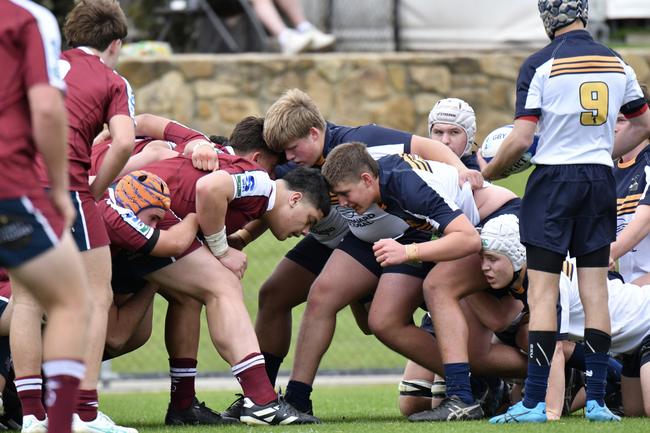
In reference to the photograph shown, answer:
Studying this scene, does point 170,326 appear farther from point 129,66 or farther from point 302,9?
point 302,9

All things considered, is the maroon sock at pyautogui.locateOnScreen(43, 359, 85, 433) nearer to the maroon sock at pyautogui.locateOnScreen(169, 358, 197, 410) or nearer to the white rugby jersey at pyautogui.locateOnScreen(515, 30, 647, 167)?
the maroon sock at pyautogui.locateOnScreen(169, 358, 197, 410)

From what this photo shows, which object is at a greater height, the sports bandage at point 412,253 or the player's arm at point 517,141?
the player's arm at point 517,141

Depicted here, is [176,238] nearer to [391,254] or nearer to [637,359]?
[391,254]

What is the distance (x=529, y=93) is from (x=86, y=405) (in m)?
2.50

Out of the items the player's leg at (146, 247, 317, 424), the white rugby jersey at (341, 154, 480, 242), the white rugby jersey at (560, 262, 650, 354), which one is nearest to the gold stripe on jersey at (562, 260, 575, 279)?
the white rugby jersey at (560, 262, 650, 354)

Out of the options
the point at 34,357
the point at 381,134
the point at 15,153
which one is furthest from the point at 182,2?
the point at 15,153

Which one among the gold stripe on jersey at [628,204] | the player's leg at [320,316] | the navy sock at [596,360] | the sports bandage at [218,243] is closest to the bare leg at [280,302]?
the player's leg at [320,316]

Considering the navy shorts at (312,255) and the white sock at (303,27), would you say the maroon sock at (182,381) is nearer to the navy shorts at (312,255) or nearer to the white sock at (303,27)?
the navy shorts at (312,255)

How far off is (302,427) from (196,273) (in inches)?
36.7

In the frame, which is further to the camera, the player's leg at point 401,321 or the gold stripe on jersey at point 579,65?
the player's leg at point 401,321

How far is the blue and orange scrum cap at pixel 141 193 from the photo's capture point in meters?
5.73

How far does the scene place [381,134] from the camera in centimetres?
646

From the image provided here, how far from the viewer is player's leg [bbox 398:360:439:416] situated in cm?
655

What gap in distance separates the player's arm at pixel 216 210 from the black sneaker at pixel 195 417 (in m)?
0.77
